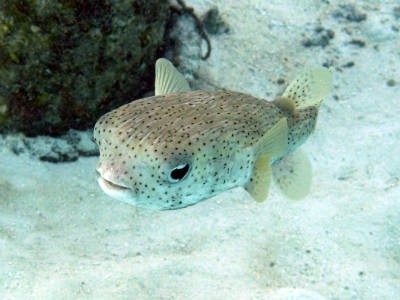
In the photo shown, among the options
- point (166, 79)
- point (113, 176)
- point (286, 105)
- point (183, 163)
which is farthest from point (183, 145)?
point (286, 105)

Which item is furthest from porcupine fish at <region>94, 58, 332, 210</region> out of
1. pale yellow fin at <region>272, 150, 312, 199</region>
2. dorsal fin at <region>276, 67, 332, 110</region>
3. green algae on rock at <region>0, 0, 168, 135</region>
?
green algae on rock at <region>0, 0, 168, 135</region>

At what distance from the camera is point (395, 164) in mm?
4883

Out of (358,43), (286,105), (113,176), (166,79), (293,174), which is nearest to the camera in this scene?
(113,176)

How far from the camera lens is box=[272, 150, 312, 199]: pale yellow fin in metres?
2.88

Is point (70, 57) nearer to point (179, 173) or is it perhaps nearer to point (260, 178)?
point (260, 178)

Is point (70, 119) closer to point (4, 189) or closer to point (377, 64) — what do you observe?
point (4, 189)

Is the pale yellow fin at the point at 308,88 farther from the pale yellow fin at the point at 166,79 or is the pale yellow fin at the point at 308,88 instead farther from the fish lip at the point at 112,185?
the fish lip at the point at 112,185

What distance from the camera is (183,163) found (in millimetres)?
1979

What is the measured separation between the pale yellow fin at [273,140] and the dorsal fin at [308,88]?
22.9 inches

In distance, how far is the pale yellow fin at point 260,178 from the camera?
2.33 m

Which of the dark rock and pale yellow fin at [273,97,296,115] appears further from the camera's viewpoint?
the dark rock

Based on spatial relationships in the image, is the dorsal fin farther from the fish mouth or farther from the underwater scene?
the fish mouth

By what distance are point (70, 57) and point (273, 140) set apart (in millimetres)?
2447

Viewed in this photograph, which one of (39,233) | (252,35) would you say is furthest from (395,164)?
(39,233)
